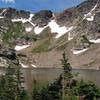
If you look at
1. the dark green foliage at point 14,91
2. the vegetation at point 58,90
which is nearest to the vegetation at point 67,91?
the vegetation at point 58,90

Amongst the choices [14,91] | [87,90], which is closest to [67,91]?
[87,90]

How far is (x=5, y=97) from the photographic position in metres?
90.7

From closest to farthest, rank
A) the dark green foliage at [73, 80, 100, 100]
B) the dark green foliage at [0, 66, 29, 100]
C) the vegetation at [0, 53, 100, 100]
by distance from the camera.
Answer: the dark green foliage at [0, 66, 29, 100] < the vegetation at [0, 53, 100, 100] < the dark green foliage at [73, 80, 100, 100]

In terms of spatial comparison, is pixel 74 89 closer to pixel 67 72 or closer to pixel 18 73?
pixel 67 72

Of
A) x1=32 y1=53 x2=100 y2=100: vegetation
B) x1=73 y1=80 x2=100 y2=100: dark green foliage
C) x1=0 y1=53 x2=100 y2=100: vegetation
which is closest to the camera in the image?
x1=0 y1=53 x2=100 y2=100: vegetation

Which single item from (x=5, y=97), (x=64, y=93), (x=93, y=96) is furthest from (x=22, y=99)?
(x=93, y=96)

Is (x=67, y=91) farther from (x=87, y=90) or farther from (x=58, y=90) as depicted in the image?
(x=58, y=90)

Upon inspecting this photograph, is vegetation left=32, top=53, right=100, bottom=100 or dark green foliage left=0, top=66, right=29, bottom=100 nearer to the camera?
dark green foliage left=0, top=66, right=29, bottom=100

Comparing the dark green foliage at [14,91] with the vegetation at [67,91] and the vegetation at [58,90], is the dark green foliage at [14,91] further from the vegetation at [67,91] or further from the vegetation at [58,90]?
the vegetation at [67,91]

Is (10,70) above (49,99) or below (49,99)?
above

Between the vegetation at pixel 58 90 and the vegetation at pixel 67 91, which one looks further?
the vegetation at pixel 67 91

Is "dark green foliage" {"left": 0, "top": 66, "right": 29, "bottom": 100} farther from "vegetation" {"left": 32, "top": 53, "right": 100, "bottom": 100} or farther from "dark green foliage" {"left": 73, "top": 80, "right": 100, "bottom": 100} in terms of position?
"dark green foliage" {"left": 73, "top": 80, "right": 100, "bottom": 100}

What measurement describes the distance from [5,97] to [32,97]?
9655mm

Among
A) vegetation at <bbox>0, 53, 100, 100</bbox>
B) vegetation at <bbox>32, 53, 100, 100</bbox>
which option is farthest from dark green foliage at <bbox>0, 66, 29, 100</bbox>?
vegetation at <bbox>32, 53, 100, 100</bbox>
